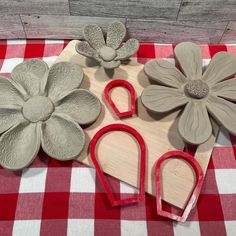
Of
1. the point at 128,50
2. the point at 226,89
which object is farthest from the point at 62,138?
the point at 226,89

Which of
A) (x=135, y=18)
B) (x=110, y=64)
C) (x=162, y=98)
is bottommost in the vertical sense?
(x=162, y=98)

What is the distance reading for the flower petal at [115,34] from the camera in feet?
2.38

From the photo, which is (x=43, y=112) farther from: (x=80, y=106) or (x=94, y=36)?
(x=94, y=36)

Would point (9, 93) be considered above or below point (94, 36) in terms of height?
below

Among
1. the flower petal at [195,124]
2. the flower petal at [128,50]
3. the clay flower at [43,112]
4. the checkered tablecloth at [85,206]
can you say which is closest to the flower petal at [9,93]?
the clay flower at [43,112]

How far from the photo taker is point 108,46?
0.73m

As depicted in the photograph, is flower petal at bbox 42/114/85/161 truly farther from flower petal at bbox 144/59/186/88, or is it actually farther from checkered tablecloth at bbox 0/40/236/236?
flower petal at bbox 144/59/186/88

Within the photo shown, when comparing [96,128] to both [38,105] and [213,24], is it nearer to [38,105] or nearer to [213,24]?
[38,105]

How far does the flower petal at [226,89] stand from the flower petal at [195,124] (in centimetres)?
5

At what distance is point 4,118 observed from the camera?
63 cm

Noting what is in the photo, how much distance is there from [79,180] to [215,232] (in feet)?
0.97

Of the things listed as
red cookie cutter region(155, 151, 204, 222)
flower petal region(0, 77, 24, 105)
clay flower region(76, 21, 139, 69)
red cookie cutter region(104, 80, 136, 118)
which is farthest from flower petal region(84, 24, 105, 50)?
red cookie cutter region(155, 151, 204, 222)

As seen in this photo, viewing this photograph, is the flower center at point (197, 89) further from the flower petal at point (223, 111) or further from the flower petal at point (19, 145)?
the flower petal at point (19, 145)

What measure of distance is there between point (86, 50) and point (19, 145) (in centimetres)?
28
